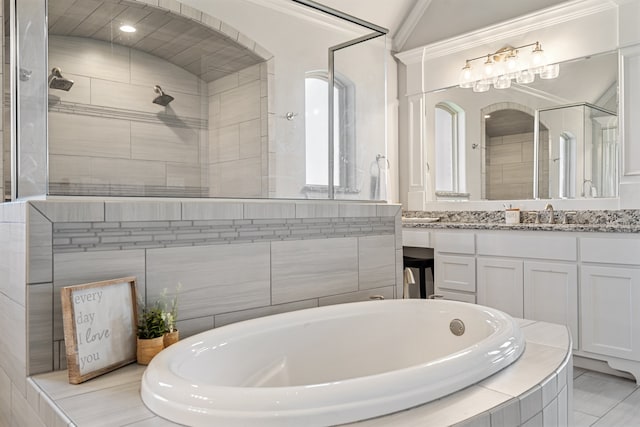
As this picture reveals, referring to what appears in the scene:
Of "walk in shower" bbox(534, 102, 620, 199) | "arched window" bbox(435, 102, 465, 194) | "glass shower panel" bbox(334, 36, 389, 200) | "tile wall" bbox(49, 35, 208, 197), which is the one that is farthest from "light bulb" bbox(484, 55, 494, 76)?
"tile wall" bbox(49, 35, 208, 197)

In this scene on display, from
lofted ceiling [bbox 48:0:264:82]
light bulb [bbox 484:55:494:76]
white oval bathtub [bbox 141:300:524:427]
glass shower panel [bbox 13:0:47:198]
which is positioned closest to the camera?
white oval bathtub [bbox 141:300:524:427]

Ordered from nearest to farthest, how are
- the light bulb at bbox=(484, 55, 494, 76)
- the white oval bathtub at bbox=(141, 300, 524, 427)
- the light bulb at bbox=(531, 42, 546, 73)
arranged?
1. the white oval bathtub at bbox=(141, 300, 524, 427)
2. the light bulb at bbox=(531, 42, 546, 73)
3. the light bulb at bbox=(484, 55, 494, 76)

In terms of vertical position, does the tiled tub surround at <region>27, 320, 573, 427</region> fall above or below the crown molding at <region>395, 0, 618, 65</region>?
below

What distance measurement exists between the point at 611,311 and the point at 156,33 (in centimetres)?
276

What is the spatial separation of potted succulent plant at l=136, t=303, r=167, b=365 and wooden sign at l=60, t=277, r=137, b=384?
30 millimetres

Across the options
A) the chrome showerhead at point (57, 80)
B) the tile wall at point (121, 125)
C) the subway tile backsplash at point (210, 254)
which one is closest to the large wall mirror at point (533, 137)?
the subway tile backsplash at point (210, 254)

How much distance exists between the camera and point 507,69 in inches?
142

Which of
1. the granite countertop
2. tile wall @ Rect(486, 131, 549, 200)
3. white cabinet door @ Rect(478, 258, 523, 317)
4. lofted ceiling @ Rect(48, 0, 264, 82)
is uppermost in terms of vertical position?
lofted ceiling @ Rect(48, 0, 264, 82)

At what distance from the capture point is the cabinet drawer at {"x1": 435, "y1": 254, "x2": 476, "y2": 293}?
333 cm

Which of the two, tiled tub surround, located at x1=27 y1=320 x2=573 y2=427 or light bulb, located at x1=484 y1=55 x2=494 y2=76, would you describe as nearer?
tiled tub surround, located at x1=27 y1=320 x2=573 y2=427

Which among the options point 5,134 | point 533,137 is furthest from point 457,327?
point 5,134

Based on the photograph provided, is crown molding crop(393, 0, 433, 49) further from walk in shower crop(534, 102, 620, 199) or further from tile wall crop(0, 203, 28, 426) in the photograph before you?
tile wall crop(0, 203, 28, 426)

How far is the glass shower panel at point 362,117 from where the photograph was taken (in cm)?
262

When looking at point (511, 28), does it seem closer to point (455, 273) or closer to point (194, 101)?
point (455, 273)
